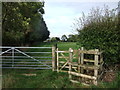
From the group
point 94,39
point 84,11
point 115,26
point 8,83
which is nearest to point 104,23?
point 115,26

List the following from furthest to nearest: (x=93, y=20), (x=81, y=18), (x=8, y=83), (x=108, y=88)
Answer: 1. (x=81, y=18)
2. (x=93, y=20)
3. (x=8, y=83)
4. (x=108, y=88)

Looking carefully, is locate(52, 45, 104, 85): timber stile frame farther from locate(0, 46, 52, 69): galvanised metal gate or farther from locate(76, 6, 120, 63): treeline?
locate(0, 46, 52, 69): galvanised metal gate

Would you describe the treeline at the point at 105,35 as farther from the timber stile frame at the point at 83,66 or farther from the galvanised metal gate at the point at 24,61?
the galvanised metal gate at the point at 24,61

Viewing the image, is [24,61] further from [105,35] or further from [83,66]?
[105,35]

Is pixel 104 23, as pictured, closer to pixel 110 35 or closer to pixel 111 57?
pixel 110 35

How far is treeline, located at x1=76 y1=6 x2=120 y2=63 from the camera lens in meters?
4.14

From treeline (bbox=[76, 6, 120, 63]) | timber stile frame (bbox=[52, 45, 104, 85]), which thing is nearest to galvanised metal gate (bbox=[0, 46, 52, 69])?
timber stile frame (bbox=[52, 45, 104, 85])

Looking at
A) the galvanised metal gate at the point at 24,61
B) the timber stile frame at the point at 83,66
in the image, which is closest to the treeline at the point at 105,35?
the timber stile frame at the point at 83,66

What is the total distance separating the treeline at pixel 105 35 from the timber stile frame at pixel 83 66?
0.38 meters

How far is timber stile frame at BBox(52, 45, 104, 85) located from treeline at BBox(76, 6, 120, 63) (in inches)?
14.9

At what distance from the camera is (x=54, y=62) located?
15.5 feet

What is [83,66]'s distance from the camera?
11.6 feet

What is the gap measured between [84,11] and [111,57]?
2.54m

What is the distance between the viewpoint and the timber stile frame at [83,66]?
3354mm
